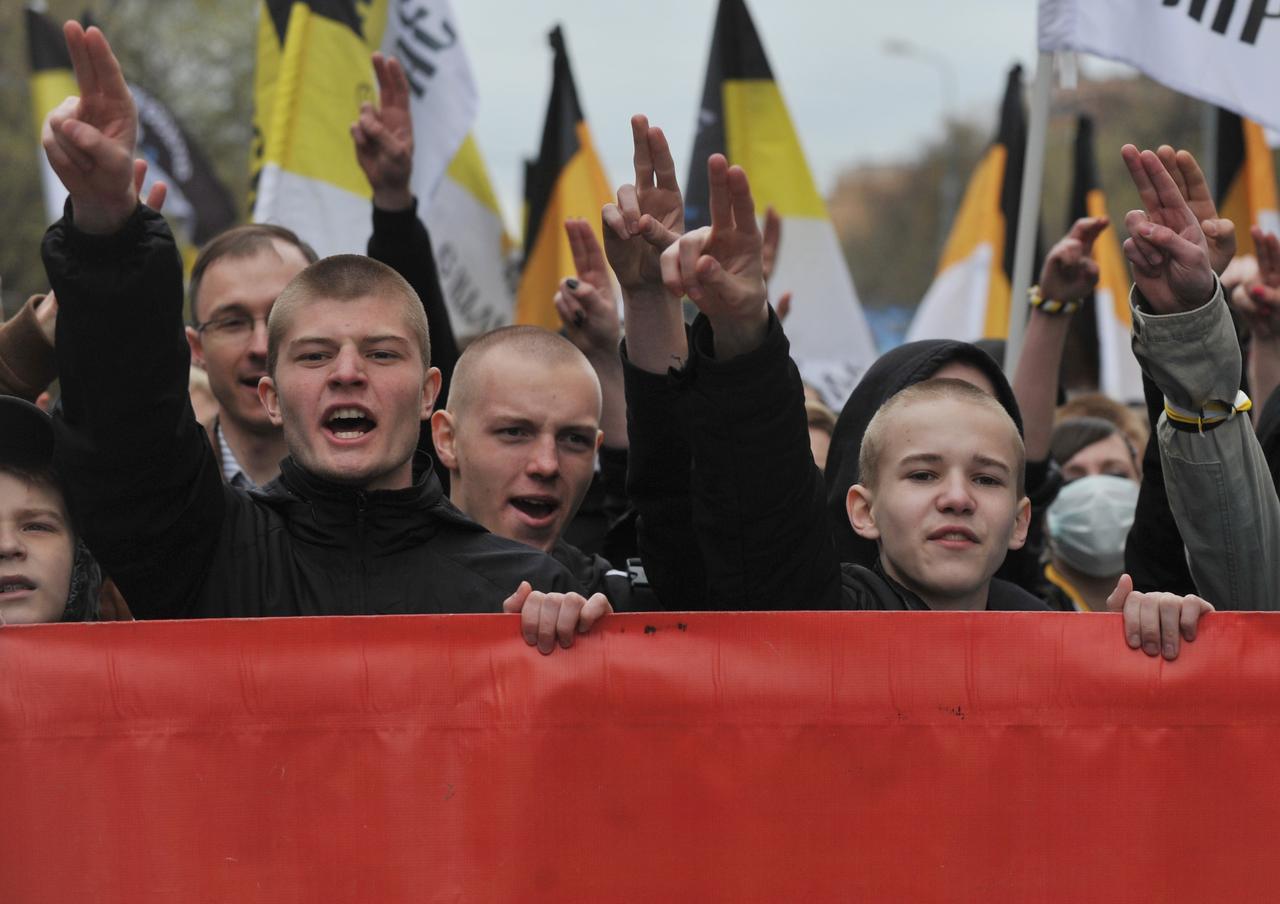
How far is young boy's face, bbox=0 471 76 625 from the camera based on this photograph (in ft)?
10.1

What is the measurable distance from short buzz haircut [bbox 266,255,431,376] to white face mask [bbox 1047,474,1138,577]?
2248 mm

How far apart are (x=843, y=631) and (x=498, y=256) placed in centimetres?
459

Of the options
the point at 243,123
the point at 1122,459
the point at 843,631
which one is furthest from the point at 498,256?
the point at 243,123

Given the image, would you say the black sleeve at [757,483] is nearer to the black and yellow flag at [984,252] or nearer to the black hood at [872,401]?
the black hood at [872,401]

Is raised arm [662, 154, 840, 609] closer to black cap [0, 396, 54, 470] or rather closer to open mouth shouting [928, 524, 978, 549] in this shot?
open mouth shouting [928, 524, 978, 549]

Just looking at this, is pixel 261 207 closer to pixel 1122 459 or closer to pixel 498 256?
pixel 498 256

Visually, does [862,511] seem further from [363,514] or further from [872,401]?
[363,514]

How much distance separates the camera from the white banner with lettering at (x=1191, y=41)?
502 cm

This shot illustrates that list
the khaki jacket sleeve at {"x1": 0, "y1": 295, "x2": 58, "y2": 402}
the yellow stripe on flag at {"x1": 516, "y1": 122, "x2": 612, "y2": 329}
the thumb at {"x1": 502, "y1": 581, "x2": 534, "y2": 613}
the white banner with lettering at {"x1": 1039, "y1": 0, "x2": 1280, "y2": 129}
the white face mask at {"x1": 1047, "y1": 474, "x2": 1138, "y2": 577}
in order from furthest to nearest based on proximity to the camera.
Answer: the yellow stripe on flag at {"x1": 516, "y1": 122, "x2": 612, "y2": 329} → the white banner with lettering at {"x1": 1039, "y1": 0, "x2": 1280, "y2": 129} → the white face mask at {"x1": 1047, "y1": 474, "x2": 1138, "y2": 577} → the khaki jacket sleeve at {"x1": 0, "y1": 295, "x2": 58, "y2": 402} → the thumb at {"x1": 502, "y1": 581, "x2": 534, "y2": 613}

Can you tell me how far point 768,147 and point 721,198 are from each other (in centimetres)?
461

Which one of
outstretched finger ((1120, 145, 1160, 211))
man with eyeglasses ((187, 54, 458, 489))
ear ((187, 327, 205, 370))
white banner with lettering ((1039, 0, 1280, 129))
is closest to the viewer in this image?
outstretched finger ((1120, 145, 1160, 211))

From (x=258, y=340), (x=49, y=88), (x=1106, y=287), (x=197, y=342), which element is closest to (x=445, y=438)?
(x=258, y=340)

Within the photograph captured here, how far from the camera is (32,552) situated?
3.09 m

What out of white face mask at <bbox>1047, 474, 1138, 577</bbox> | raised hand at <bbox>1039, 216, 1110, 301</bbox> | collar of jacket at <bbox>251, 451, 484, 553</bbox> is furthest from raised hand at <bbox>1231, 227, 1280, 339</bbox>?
collar of jacket at <bbox>251, 451, 484, 553</bbox>
